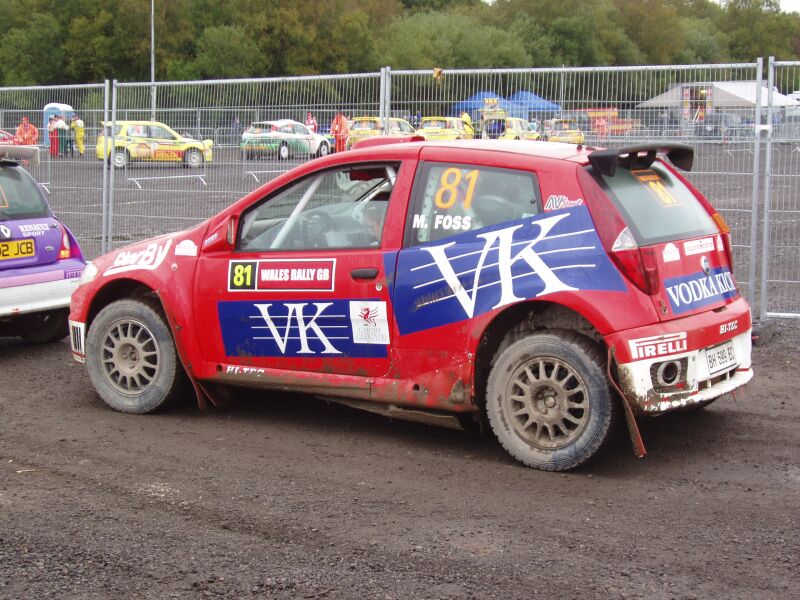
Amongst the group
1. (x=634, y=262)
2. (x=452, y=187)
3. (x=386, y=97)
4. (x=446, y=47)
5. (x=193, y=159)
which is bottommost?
(x=634, y=262)

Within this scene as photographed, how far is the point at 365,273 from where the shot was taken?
5.92 meters

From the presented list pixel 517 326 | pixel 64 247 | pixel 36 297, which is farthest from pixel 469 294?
pixel 64 247

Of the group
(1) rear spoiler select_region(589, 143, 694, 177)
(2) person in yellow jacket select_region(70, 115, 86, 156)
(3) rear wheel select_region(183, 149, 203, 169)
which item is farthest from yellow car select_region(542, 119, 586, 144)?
(2) person in yellow jacket select_region(70, 115, 86, 156)

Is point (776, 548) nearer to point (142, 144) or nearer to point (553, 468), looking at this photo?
point (553, 468)

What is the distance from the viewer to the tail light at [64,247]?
8.94m

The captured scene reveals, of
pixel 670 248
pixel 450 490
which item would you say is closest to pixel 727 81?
pixel 670 248

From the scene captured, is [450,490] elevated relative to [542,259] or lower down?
lower down

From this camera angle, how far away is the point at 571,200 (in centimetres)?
548

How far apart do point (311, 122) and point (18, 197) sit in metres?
3.74

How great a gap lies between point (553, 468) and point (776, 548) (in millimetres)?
1309

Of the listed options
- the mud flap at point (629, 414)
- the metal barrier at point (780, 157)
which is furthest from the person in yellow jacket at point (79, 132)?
the mud flap at point (629, 414)

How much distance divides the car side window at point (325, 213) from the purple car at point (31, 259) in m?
2.83

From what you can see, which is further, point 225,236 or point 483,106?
point 483,106

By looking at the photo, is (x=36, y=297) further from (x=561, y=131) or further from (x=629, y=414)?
(x=629, y=414)
